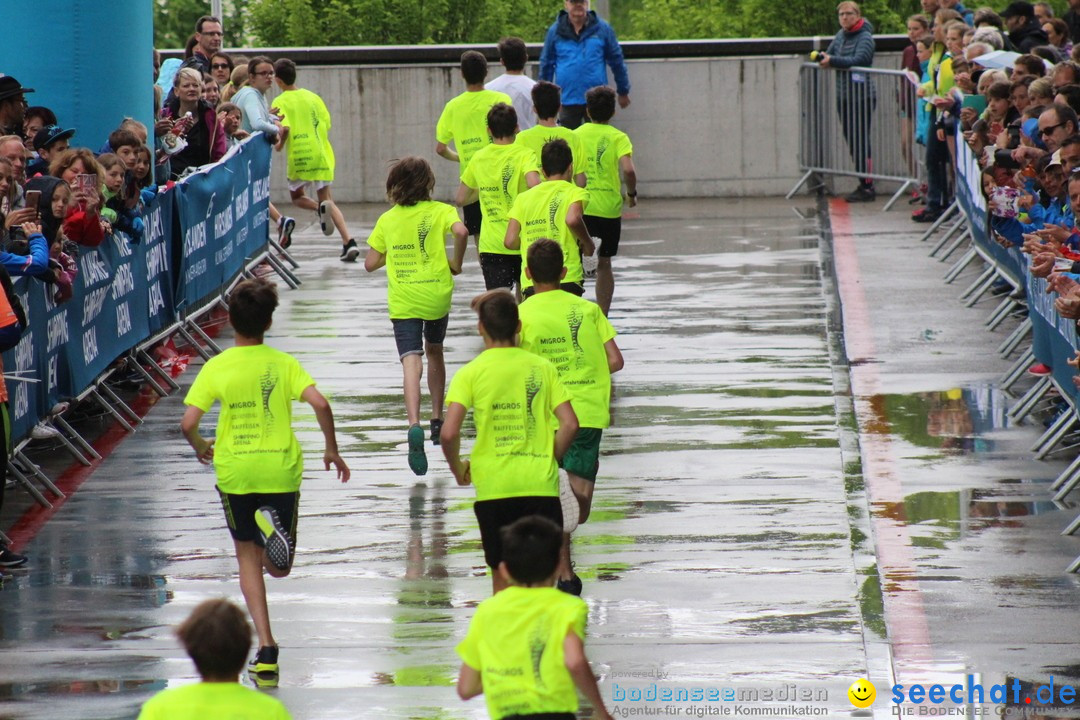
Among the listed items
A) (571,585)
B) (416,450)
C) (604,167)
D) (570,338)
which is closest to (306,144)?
(604,167)

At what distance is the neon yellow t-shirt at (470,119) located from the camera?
15586mm

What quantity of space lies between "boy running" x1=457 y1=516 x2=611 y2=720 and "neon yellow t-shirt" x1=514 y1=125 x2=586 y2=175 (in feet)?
28.3

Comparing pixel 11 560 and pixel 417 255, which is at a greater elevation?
pixel 417 255

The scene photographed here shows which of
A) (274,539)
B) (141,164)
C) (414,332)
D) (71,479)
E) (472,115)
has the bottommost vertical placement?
(71,479)

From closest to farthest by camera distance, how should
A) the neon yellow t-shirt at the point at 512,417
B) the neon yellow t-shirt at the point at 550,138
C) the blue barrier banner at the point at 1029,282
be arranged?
the neon yellow t-shirt at the point at 512,417, the blue barrier banner at the point at 1029,282, the neon yellow t-shirt at the point at 550,138

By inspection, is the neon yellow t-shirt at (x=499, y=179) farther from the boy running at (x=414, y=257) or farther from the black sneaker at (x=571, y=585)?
the black sneaker at (x=571, y=585)

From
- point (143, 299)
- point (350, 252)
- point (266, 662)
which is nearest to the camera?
point (266, 662)

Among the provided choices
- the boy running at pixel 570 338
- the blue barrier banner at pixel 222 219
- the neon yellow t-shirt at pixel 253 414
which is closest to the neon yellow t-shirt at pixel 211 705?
the neon yellow t-shirt at pixel 253 414

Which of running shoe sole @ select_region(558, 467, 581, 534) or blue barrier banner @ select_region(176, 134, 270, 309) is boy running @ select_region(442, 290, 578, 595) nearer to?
running shoe sole @ select_region(558, 467, 581, 534)

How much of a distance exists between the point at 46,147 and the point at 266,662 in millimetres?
5757

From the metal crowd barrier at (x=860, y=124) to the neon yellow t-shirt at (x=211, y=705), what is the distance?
18235 millimetres

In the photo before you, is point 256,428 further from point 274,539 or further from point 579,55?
point 579,55

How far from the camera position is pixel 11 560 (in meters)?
9.58

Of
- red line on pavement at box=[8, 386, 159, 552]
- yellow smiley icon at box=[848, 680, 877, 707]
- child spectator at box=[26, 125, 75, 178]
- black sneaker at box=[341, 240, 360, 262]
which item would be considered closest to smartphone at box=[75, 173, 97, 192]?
child spectator at box=[26, 125, 75, 178]
